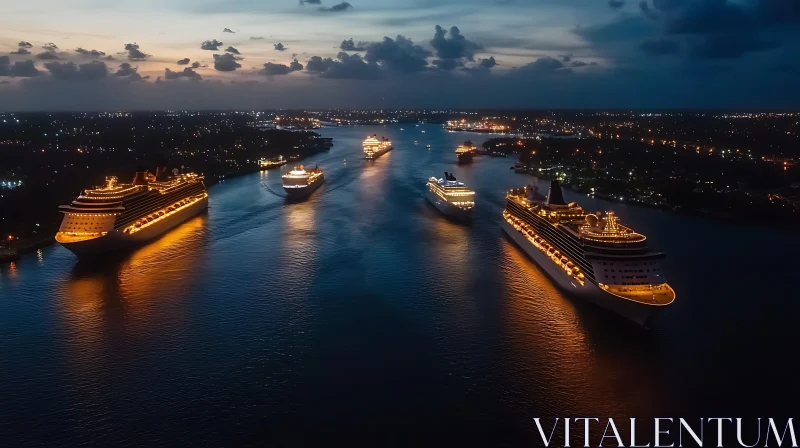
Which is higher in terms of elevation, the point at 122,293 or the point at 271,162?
the point at 271,162

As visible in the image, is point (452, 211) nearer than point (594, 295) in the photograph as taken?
No

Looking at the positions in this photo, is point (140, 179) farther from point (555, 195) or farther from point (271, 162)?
point (271, 162)

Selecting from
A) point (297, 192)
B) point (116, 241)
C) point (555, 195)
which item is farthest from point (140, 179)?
point (555, 195)

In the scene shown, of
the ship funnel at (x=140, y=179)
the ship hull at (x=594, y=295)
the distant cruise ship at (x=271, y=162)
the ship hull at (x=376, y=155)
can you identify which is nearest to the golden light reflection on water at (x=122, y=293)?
the ship funnel at (x=140, y=179)

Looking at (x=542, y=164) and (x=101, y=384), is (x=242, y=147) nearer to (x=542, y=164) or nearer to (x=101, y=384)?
(x=542, y=164)

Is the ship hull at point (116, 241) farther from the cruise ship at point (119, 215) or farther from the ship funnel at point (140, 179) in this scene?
the ship funnel at point (140, 179)

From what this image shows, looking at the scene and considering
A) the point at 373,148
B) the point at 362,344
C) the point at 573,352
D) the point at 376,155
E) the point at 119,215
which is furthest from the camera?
the point at 373,148
